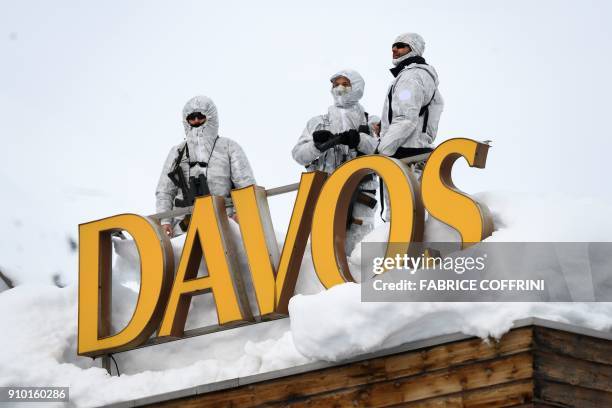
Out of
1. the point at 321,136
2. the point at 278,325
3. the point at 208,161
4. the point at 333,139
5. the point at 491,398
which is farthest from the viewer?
the point at 208,161

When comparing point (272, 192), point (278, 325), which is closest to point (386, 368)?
point (278, 325)

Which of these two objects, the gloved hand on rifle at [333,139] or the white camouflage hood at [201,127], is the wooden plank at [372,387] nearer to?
the gloved hand on rifle at [333,139]

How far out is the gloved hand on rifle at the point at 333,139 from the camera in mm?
15508

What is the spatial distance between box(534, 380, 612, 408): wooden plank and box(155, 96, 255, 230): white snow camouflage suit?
5.63 metres

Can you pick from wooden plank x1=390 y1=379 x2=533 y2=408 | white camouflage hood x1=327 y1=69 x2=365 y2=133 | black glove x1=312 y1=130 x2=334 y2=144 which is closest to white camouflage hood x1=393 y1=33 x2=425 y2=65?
white camouflage hood x1=327 y1=69 x2=365 y2=133

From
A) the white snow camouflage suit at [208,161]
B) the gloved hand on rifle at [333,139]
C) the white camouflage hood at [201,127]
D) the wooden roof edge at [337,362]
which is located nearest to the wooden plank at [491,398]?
the wooden roof edge at [337,362]

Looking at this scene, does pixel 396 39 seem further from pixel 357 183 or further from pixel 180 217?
pixel 180 217

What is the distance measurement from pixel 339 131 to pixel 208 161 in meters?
1.77

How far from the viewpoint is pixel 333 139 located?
1552 centimetres

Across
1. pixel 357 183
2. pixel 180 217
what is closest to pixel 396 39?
pixel 357 183

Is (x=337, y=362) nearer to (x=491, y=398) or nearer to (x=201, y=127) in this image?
(x=491, y=398)

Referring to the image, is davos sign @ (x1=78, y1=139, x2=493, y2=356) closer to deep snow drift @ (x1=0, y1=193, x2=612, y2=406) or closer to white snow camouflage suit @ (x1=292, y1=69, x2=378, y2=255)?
deep snow drift @ (x1=0, y1=193, x2=612, y2=406)

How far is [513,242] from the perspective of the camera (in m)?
12.9

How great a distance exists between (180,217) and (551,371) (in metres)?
5.89
